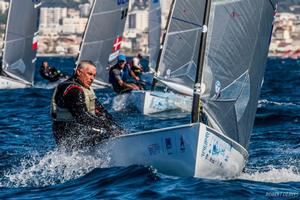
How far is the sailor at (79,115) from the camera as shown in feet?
34.9

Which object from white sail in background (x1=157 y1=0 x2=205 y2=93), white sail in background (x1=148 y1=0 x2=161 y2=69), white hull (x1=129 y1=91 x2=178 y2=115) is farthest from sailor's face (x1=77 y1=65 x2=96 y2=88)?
white sail in background (x1=148 y1=0 x2=161 y2=69)

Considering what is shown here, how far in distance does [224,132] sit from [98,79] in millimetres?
19836

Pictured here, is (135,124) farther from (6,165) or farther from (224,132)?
(224,132)

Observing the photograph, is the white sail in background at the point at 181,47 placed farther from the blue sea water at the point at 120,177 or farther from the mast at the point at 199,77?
the mast at the point at 199,77

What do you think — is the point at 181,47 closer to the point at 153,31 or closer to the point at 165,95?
the point at 165,95

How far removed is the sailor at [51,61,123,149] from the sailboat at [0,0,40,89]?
2119 cm

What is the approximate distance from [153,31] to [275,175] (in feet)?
96.0

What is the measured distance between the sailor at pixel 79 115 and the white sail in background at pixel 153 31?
92.5 ft

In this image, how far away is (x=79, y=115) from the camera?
10656mm

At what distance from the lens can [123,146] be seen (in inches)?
410

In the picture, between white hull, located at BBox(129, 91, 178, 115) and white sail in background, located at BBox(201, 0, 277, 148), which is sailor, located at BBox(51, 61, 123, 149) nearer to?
white sail in background, located at BBox(201, 0, 277, 148)

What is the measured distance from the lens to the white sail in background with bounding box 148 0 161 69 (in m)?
39.2

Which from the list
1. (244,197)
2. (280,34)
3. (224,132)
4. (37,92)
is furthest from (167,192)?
(280,34)

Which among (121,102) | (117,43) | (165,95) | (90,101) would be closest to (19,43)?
(117,43)
